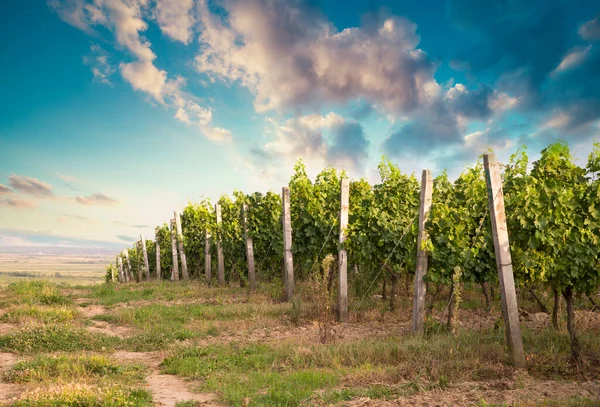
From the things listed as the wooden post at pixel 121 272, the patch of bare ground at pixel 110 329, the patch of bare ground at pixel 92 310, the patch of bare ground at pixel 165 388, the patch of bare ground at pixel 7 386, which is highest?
the wooden post at pixel 121 272

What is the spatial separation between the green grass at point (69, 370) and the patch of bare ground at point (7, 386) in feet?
0.43

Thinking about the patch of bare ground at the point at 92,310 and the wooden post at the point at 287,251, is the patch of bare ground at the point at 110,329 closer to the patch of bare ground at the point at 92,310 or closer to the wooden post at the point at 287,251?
the patch of bare ground at the point at 92,310

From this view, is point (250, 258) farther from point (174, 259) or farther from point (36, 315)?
point (174, 259)

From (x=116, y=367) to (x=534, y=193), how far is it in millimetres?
6579

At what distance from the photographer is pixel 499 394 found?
478cm

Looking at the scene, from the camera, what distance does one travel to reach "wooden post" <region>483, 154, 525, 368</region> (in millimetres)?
5941

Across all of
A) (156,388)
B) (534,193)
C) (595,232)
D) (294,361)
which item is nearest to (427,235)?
(534,193)

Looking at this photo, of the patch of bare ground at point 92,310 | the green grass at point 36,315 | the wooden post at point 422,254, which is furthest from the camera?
the patch of bare ground at point 92,310

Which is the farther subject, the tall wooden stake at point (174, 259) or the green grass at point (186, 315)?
the tall wooden stake at point (174, 259)

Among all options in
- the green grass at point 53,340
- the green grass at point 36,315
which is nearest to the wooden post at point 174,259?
the green grass at point 36,315

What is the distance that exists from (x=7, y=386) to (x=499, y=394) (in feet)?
18.8

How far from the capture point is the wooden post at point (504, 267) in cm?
594

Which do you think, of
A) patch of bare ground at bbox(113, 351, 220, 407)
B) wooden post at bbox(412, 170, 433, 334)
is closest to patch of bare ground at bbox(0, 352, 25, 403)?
patch of bare ground at bbox(113, 351, 220, 407)

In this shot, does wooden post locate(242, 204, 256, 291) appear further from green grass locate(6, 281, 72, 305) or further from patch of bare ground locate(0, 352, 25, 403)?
patch of bare ground locate(0, 352, 25, 403)
